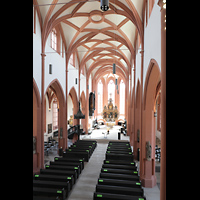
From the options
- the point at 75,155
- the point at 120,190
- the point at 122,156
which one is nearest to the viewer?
the point at 120,190

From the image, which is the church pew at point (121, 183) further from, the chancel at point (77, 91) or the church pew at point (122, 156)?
the church pew at point (122, 156)

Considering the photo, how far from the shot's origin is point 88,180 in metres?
10.2

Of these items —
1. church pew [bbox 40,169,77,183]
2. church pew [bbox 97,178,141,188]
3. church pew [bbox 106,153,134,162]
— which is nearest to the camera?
church pew [bbox 97,178,141,188]

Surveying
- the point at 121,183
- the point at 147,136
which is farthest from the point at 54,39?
the point at 121,183

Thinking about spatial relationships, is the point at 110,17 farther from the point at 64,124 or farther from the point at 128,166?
the point at 128,166

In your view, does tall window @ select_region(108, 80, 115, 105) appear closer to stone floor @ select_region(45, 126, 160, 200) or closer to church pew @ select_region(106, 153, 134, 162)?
stone floor @ select_region(45, 126, 160, 200)

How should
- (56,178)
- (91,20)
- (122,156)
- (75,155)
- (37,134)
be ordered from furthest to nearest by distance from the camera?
(91,20), (75,155), (122,156), (37,134), (56,178)

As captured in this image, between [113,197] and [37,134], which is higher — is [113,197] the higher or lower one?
the lower one

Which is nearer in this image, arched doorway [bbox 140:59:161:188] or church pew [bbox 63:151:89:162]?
arched doorway [bbox 140:59:161:188]

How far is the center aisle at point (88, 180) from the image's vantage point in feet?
27.6

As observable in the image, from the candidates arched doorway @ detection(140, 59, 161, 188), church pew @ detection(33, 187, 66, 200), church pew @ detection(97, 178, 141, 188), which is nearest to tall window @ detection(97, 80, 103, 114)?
arched doorway @ detection(140, 59, 161, 188)

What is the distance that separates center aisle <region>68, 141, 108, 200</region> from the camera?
8.41 m

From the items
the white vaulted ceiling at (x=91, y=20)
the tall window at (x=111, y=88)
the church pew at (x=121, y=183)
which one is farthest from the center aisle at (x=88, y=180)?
the tall window at (x=111, y=88)

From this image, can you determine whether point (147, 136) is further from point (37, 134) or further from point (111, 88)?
point (111, 88)
